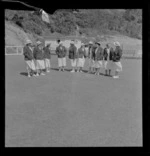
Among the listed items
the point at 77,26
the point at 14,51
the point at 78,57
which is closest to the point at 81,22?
the point at 77,26

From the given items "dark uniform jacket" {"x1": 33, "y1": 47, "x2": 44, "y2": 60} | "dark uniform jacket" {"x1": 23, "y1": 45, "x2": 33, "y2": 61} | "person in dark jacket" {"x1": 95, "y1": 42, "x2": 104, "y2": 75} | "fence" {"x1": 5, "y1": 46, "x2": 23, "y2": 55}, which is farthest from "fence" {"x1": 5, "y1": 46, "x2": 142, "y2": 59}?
"dark uniform jacket" {"x1": 23, "y1": 45, "x2": 33, "y2": 61}

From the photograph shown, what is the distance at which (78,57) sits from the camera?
11.4 meters

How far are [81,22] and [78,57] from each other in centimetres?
2888

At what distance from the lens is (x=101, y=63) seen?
35.2 ft

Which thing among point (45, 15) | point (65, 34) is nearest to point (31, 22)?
point (65, 34)

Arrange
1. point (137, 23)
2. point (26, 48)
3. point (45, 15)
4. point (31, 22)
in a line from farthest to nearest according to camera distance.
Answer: point (137, 23), point (31, 22), point (26, 48), point (45, 15)

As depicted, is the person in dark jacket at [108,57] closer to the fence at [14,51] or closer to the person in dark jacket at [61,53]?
the person in dark jacket at [61,53]

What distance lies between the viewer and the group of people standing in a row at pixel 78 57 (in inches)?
373

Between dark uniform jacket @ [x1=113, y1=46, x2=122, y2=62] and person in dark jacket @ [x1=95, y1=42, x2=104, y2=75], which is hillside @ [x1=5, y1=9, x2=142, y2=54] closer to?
person in dark jacket @ [x1=95, y1=42, x2=104, y2=75]

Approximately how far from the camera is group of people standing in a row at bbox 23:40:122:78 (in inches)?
Result: 373

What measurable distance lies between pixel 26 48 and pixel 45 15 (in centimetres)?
539

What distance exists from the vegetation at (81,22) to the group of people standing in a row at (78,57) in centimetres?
1673

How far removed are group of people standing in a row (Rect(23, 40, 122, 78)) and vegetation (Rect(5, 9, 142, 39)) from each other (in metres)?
16.7

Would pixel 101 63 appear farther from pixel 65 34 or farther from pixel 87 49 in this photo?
pixel 65 34
